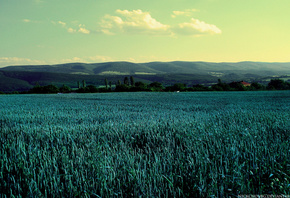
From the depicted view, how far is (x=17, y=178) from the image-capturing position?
2.68 meters

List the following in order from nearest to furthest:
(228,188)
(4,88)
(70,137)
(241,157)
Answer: (228,188) → (241,157) → (70,137) → (4,88)

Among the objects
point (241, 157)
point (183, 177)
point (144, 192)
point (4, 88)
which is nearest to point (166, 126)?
point (241, 157)

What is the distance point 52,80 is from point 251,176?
148936mm

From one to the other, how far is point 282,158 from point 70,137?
3.27m

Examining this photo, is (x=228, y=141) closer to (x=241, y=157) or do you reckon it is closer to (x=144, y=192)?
(x=241, y=157)

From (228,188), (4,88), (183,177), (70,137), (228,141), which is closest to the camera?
(228,188)

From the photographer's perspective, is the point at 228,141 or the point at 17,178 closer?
the point at 17,178

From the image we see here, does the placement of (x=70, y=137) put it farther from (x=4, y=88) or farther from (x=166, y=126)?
(x=4, y=88)

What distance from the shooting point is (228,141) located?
391cm

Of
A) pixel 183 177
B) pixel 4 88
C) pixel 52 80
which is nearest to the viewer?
pixel 183 177

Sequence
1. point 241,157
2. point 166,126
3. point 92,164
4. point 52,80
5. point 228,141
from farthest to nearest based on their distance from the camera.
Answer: point 52,80 < point 166,126 < point 228,141 < point 241,157 < point 92,164

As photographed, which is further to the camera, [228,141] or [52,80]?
[52,80]

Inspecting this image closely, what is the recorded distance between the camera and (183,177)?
2.58m

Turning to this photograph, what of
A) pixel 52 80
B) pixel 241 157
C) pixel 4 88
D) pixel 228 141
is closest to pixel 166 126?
pixel 228 141
